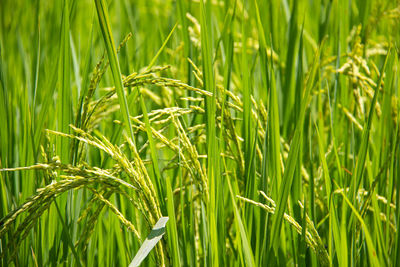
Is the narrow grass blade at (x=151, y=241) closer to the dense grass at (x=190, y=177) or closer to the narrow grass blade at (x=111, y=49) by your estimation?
the dense grass at (x=190, y=177)

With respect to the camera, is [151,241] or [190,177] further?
[190,177]

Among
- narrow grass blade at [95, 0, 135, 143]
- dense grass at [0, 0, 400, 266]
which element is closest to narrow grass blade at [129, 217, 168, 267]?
dense grass at [0, 0, 400, 266]

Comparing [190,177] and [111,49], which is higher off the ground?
[111,49]

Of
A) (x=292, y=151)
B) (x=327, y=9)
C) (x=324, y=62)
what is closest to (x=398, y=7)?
(x=327, y=9)

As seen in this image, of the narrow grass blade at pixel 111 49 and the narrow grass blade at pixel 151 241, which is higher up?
the narrow grass blade at pixel 111 49

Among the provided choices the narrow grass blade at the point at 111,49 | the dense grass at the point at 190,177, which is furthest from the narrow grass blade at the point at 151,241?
the narrow grass blade at the point at 111,49

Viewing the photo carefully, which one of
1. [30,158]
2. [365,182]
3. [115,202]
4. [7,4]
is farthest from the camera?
[7,4]

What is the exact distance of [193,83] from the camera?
1498 mm

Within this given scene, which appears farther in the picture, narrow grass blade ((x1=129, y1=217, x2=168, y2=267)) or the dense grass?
the dense grass

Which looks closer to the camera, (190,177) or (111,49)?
(111,49)

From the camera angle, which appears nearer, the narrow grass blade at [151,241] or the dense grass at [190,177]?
the narrow grass blade at [151,241]

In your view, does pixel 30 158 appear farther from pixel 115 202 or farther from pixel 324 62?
pixel 324 62

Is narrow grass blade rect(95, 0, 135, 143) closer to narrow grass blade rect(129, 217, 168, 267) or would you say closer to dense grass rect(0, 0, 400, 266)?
dense grass rect(0, 0, 400, 266)

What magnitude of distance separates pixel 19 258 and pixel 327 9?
5.25 feet
